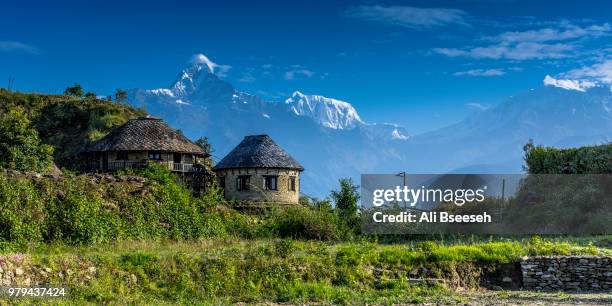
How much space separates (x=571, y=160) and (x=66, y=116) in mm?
60871

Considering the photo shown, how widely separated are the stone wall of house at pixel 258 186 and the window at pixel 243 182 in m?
0.17

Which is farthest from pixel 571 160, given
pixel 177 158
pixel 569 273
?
pixel 177 158

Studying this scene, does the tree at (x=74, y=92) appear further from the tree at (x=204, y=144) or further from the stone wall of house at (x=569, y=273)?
the stone wall of house at (x=569, y=273)

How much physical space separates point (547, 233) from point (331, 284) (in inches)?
647

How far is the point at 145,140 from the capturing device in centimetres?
5488

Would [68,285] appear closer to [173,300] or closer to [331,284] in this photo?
[173,300]

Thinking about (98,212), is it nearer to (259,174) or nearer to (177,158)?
(259,174)

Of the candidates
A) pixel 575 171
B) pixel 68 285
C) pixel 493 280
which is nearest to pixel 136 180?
pixel 68 285

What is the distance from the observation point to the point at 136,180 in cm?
3002

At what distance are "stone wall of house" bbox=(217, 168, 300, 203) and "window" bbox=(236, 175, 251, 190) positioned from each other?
0.56 feet

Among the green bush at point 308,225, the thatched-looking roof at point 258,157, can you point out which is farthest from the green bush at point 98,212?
the thatched-looking roof at point 258,157

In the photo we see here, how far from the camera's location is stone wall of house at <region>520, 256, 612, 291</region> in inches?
875

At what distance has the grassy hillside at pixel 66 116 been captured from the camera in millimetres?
73562

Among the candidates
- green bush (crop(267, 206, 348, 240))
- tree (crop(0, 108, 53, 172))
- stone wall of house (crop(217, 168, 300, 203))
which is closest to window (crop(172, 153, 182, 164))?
stone wall of house (crop(217, 168, 300, 203))
